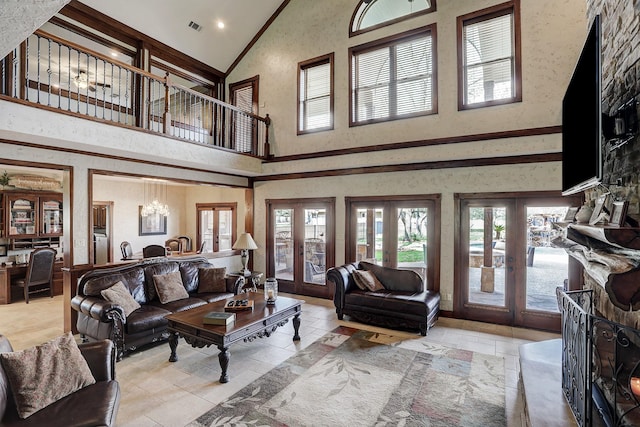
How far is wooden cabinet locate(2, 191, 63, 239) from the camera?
7188 millimetres

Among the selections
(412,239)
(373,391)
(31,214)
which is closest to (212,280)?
(373,391)

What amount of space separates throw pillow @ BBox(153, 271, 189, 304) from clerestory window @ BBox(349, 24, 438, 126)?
13.7 ft

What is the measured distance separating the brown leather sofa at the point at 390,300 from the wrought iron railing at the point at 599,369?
7.82 feet

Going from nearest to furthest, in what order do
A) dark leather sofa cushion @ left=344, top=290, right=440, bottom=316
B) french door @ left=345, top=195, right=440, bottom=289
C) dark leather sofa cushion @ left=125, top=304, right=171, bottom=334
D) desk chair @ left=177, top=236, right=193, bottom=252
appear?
1. dark leather sofa cushion @ left=125, top=304, right=171, bottom=334
2. dark leather sofa cushion @ left=344, top=290, right=440, bottom=316
3. french door @ left=345, top=195, right=440, bottom=289
4. desk chair @ left=177, top=236, right=193, bottom=252

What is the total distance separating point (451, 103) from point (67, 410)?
581cm

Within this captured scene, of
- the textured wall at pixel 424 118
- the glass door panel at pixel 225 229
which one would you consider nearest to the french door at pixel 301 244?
the textured wall at pixel 424 118

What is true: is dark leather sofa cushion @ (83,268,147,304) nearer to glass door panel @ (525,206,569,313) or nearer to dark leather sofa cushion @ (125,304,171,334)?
dark leather sofa cushion @ (125,304,171,334)

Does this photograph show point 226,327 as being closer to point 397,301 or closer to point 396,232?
point 397,301

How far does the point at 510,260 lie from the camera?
5.08 meters

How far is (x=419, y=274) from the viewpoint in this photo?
18.2ft

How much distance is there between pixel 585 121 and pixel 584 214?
0.82 meters

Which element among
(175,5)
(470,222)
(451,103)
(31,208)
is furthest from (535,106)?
(31,208)

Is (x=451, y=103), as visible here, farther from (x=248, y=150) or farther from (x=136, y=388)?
(x=136, y=388)

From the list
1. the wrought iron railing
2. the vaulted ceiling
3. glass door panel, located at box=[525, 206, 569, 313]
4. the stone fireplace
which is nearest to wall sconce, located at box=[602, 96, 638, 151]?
the stone fireplace
